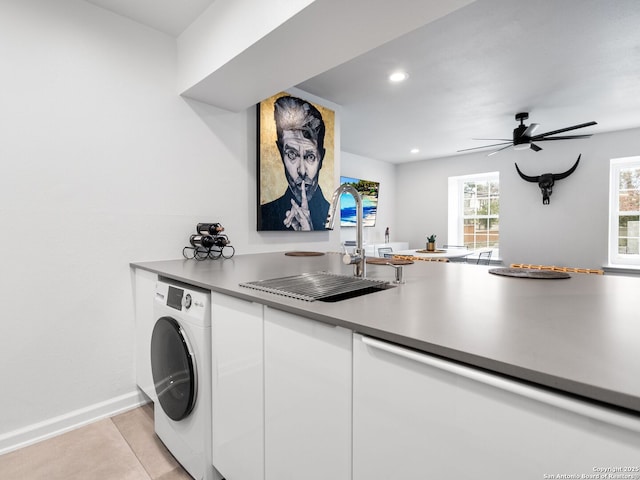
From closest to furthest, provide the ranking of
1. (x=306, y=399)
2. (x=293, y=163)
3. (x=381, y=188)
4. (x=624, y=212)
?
(x=306, y=399)
(x=293, y=163)
(x=624, y=212)
(x=381, y=188)

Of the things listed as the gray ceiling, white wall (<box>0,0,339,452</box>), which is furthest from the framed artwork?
white wall (<box>0,0,339,452</box>)

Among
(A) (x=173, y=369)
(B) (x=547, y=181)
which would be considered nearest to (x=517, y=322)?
(A) (x=173, y=369)

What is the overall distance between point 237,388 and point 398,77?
8.86 ft

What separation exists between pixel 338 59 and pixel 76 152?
1.52 m

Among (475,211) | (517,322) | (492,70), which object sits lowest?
(517,322)

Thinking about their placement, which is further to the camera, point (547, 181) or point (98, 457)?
point (547, 181)

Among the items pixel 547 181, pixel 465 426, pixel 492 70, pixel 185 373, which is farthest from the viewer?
pixel 547 181

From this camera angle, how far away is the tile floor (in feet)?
4.75

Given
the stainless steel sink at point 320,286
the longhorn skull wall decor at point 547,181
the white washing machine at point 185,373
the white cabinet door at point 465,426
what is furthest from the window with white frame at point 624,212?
the white washing machine at point 185,373

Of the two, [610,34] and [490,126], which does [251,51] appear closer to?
[610,34]

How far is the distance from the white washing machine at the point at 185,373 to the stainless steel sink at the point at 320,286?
277 mm

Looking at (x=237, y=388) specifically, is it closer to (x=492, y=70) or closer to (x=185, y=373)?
(x=185, y=373)

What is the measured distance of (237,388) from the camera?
3.90 ft

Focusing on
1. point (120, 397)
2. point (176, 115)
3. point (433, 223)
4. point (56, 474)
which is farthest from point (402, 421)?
point (433, 223)
